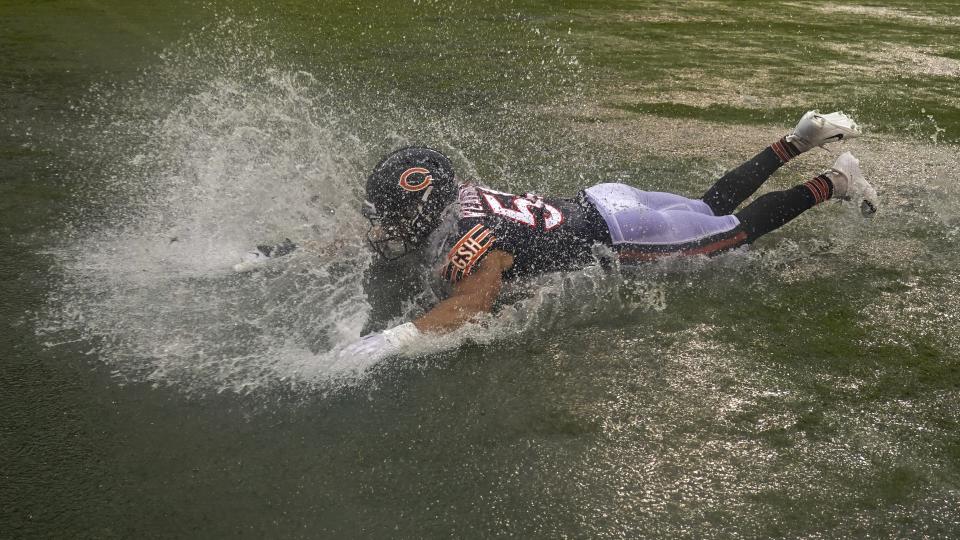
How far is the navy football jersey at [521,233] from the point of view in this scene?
169 inches

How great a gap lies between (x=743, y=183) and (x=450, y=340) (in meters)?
2.60

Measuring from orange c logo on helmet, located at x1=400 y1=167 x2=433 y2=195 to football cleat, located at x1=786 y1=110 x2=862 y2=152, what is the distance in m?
2.73

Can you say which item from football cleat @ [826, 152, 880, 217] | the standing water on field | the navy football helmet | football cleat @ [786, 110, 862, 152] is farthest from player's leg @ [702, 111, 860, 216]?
the navy football helmet

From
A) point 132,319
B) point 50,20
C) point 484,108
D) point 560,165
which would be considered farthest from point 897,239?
point 50,20

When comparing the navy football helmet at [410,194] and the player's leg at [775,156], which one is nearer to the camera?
the navy football helmet at [410,194]

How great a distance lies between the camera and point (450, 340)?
→ 4.17 meters

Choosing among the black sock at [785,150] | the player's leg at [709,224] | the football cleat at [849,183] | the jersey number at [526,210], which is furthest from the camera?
the black sock at [785,150]

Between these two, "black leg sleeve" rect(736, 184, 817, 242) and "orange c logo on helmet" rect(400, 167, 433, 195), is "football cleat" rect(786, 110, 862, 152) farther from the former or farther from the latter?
"orange c logo on helmet" rect(400, 167, 433, 195)

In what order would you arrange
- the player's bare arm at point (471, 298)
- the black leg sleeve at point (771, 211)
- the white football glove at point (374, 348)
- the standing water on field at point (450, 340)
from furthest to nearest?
1. the black leg sleeve at point (771, 211)
2. the player's bare arm at point (471, 298)
3. the white football glove at point (374, 348)
4. the standing water on field at point (450, 340)

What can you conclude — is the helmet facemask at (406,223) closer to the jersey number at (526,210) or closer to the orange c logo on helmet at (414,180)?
the orange c logo on helmet at (414,180)

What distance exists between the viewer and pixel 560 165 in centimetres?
684

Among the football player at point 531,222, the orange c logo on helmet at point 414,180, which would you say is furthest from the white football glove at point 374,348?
the orange c logo on helmet at point 414,180

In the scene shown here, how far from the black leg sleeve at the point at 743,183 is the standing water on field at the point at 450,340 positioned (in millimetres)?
464

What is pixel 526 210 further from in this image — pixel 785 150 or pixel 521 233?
pixel 785 150
